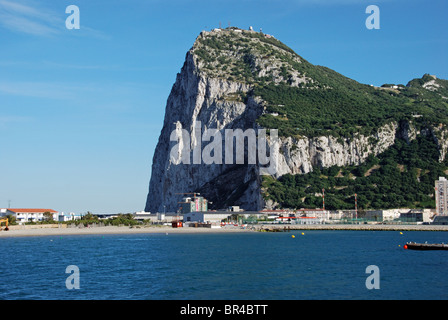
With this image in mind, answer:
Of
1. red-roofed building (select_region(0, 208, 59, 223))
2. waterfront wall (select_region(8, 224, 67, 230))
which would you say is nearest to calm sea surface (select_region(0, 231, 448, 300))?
waterfront wall (select_region(8, 224, 67, 230))

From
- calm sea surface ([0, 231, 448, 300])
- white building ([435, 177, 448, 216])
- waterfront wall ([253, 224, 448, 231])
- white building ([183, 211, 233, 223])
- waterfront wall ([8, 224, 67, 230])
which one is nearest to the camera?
calm sea surface ([0, 231, 448, 300])

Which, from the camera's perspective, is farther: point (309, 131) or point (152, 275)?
point (309, 131)

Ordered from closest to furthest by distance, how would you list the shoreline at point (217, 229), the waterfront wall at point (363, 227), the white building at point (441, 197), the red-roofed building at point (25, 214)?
the shoreline at point (217, 229) → the waterfront wall at point (363, 227) → the white building at point (441, 197) → the red-roofed building at point (25, 214)

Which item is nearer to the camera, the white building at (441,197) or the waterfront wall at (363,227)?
the waterfront wall at (363,227)

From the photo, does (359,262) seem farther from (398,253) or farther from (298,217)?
(298,217)

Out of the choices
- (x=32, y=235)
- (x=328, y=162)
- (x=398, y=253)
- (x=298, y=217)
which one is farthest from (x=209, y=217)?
(x=398, y=253)

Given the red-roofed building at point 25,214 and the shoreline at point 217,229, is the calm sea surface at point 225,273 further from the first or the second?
the red-roofed building at point 25,214

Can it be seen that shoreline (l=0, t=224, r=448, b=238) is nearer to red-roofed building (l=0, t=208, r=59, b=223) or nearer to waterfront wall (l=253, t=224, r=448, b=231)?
waterfront wall (l=253, t=224, r=448, b=231)

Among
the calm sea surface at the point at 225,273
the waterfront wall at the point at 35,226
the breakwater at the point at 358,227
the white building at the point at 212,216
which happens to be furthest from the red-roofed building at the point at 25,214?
the calm sea surface at the point at 225,273
